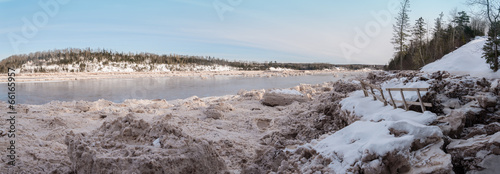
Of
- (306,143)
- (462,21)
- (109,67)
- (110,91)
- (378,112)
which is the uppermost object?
(462,21)

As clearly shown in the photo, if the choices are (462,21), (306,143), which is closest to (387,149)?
(306,143)

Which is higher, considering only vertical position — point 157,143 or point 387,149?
point 387,149

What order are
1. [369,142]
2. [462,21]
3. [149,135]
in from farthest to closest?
[462,21] < [149,135] < [369,142]

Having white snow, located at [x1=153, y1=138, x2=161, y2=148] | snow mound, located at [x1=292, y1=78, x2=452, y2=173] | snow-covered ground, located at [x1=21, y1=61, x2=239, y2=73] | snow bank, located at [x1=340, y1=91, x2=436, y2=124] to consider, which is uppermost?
snow-covered ground, located at [x1=21, y1=61, x2=239, y2=73]

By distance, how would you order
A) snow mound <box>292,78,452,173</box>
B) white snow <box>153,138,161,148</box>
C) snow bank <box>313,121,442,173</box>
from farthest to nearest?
white snow <box>153,138,161,148</box> → snow bank <box>313,121,442,173</box> → snow mound <box>292,78,452,173</box>

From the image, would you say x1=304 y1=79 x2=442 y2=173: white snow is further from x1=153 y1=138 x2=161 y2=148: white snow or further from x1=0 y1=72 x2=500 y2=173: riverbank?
x1=153 y1=138 x2=161 y2=148: white snow

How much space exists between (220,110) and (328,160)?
7533 millimetres

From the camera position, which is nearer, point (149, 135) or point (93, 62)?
point (149, 135)

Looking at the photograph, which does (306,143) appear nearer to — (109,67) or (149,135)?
(149,135)

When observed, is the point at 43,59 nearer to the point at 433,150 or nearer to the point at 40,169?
the point at 40,169

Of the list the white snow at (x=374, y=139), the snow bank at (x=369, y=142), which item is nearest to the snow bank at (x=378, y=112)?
the white snow at (x=374, y=139)

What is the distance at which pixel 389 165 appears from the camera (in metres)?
3.81

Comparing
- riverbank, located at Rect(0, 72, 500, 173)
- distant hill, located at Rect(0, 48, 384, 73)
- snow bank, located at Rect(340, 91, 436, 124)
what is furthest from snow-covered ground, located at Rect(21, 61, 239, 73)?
snow bank, located at Rect(340, 91, 436, 124)

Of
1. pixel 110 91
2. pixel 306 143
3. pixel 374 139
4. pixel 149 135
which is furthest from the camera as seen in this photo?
pixel 110 91
